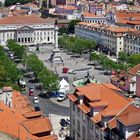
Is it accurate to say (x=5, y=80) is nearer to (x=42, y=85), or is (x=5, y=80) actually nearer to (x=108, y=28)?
(x=42, y=85)

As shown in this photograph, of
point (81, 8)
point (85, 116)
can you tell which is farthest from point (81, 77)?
point (81, 8)

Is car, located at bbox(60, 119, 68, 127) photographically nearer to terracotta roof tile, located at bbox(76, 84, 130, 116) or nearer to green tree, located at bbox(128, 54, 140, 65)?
terracotta roof tile, located at bbox(76, 84, 130, 116)

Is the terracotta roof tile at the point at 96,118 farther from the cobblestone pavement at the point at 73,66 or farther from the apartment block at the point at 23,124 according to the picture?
the cobblestone pavement at the point at 73,66

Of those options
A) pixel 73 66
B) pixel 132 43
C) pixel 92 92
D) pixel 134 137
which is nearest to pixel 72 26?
pixel 132 43

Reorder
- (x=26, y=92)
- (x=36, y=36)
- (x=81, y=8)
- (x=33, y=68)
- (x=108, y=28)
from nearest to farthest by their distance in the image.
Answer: (x=26, y=92) < (x=33, y=68) < (x=108, y=28) < (x=36, y=36) < (x=81, y=8)

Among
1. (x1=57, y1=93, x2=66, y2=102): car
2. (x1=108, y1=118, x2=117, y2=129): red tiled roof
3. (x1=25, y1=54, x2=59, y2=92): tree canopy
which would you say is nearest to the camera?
(x1=108, y1=118, x2=117, y2=129): red tiled roof

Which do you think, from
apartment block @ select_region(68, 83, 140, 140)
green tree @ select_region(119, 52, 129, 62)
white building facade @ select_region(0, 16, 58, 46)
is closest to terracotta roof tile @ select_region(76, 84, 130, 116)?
apartment block @ select_region(68, 83, 140, 140)
